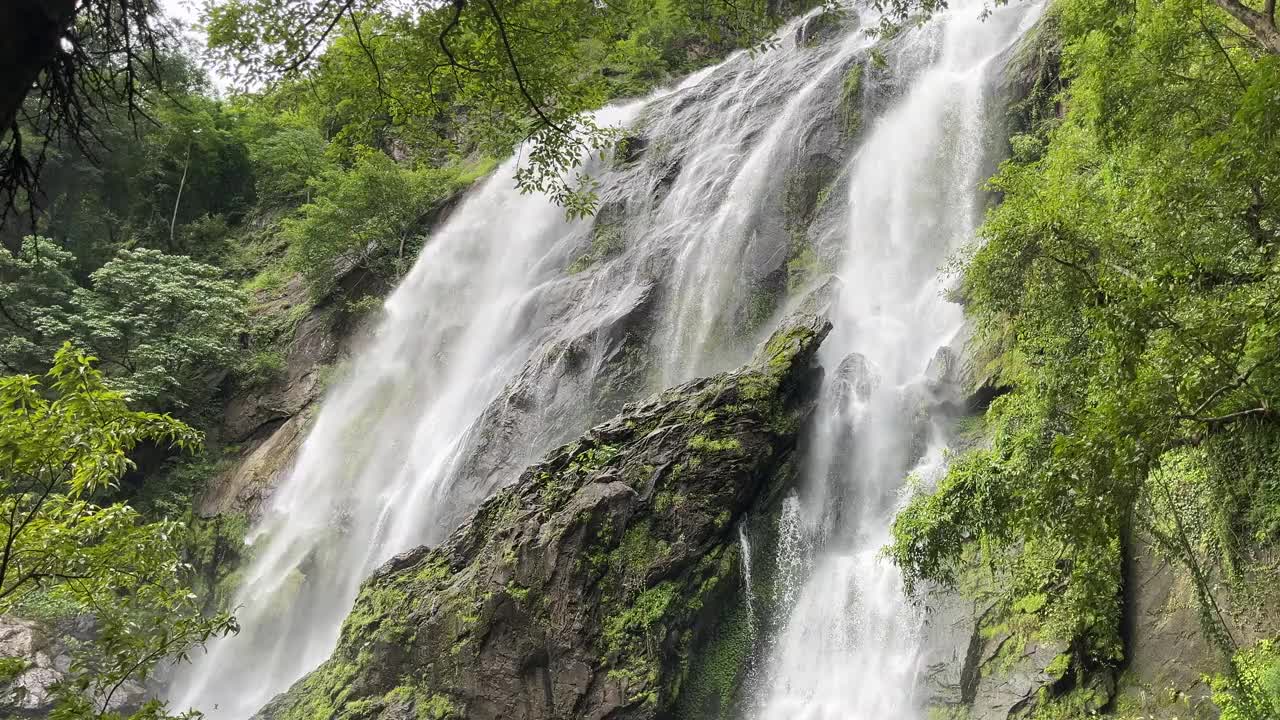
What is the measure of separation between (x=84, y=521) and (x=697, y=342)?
1295 centimetres

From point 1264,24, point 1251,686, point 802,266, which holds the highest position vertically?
point 1264,24

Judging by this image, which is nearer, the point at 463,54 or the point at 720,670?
the point at 463,54

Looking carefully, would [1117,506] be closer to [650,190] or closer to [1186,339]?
[1186,339]

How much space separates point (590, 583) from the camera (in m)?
10.7

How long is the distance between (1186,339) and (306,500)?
19.6m

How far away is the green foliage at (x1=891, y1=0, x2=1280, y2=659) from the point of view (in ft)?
15.0

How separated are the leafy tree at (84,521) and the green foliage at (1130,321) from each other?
5.20 meters

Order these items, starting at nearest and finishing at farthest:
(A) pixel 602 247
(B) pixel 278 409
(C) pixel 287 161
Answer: (A) pixel 602 247
(B) pixel 278 409
(C) pixel 287 161

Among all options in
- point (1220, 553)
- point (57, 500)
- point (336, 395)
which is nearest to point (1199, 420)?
point (1220, 553)

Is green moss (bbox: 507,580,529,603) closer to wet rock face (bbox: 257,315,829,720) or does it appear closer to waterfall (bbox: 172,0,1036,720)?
wet rock face (bbox: 257,315,829,720)

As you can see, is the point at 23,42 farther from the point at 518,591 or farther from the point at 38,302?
the point at 38,302

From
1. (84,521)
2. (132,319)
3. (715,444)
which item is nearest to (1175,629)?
(715,444)

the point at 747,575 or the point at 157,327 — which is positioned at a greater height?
the point at 157,327

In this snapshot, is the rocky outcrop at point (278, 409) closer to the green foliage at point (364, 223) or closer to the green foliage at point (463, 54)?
the green foliage at point (364, 223)
